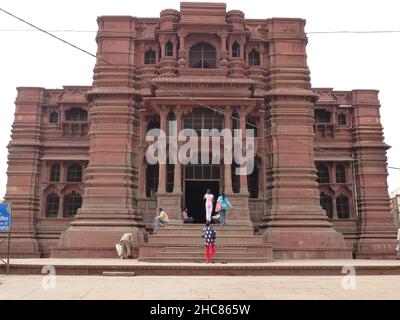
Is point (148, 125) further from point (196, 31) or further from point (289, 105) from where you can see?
point (289, 105)

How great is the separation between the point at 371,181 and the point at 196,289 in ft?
70.6

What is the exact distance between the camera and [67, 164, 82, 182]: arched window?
30359 millimetres

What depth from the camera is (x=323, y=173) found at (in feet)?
101

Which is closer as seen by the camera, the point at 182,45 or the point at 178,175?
the point at 178,175

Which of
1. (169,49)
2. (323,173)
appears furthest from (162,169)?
(323,173)

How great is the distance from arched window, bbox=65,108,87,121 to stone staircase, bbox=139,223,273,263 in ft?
40.7

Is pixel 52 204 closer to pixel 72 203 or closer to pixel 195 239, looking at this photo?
pixel 72 203

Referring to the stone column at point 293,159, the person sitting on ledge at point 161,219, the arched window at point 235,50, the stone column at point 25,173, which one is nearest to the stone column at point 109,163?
the person sitting on ledge at point 161,219

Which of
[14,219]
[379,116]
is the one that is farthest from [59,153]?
[379,116]

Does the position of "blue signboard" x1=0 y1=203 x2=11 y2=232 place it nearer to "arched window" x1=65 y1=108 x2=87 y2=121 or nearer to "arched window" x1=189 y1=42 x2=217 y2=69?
"arched window" x1=189 y1=42 x2=217 y2=69

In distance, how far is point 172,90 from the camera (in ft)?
83.6

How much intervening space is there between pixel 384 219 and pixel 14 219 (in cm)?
2383

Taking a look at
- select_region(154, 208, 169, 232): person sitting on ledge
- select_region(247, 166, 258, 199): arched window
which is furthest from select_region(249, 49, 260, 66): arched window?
select_region(154, 208, 169, 232): person sitting on ledge

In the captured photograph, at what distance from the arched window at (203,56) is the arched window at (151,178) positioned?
6722 millimetres
